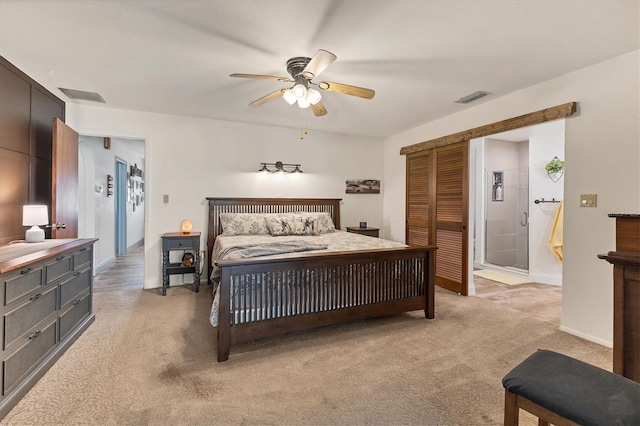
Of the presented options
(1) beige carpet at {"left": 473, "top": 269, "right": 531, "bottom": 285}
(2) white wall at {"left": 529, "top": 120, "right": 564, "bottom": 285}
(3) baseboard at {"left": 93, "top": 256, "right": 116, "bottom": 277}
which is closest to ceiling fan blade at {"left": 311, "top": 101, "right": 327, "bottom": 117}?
(2) white wall at {"left": 529, "top": 120, "right": 564, "bottom": 285}

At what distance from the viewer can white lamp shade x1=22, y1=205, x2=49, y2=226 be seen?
8.46 ft

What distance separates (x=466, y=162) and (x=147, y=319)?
14.2 ft

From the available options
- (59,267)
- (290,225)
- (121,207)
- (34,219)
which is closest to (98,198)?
(121,207)

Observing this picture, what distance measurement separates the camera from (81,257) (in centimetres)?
276

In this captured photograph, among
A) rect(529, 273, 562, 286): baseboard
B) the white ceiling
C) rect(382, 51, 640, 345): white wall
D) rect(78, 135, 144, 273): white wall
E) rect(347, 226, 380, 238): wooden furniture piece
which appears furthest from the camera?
rect(347, 226, 380, 238): wooden furniture piece

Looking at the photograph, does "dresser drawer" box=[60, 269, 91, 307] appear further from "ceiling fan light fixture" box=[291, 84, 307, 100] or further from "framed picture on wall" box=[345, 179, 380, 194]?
"framed picture on wall" box=[345, 179, 380, 194]

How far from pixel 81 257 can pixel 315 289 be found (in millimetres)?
2205

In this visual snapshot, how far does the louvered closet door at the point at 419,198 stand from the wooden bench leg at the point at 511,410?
3.54 meters

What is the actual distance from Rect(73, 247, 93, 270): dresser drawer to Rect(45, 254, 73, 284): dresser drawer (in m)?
0.08

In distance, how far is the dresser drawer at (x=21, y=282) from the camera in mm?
1753

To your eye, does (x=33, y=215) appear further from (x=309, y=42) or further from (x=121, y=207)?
(x=121, y=207)

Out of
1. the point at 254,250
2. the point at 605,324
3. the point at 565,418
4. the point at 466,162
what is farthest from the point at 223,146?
the point at 605,324

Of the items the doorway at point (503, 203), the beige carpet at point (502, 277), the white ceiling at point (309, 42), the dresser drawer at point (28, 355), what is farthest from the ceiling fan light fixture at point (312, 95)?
the beige carpet at point (502, 277)

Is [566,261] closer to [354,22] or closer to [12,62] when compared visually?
[354,22]
